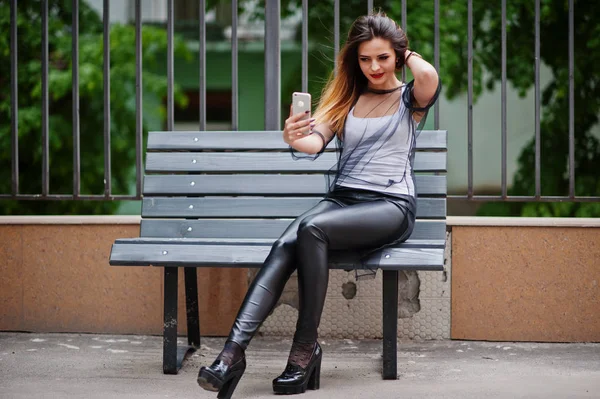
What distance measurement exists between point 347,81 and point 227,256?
0.97 m

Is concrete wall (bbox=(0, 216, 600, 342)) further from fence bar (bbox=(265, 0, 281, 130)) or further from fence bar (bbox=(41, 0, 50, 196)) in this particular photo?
fence bar (bbox=(265, 0, 281, 130))

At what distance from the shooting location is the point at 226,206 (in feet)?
13.6

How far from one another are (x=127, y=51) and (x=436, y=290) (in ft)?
17.3

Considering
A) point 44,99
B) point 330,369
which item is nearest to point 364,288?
point 330,369

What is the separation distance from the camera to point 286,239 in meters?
3.43

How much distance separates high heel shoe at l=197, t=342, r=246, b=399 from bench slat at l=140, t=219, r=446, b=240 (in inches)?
39.4

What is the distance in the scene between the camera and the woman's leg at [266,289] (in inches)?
127

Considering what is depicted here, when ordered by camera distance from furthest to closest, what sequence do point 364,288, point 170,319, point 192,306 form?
point 364,288 → point 192,306 → point 170,319

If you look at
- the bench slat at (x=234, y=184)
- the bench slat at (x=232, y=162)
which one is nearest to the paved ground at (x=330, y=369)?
the bench slat at (x=234, y=184)

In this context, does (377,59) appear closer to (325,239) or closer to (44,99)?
(325,239)

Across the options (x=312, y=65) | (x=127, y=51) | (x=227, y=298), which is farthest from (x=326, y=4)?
(x=227, y=298)

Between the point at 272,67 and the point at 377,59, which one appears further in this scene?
the point at 272,67

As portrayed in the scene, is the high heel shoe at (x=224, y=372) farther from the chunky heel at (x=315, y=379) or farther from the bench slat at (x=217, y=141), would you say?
the bench slat at (x=217, y=141)

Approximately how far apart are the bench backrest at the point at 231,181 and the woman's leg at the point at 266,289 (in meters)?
0.61
